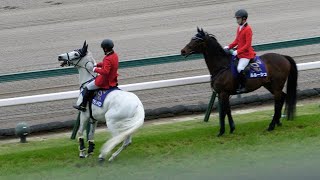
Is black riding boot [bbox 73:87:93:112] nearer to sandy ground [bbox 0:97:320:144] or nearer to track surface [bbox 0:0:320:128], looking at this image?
sandy ground [bbox 0:97:320:144]

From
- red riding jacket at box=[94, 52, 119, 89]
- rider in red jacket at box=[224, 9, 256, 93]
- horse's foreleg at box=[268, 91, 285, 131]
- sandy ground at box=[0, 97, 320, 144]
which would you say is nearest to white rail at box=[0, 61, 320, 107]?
sandy ground at box=[0, 97, 320, 144]

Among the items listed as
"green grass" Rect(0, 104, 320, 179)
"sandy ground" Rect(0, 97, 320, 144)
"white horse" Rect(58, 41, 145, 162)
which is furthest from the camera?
"sandy ground" Rect(0, 97, 320, 144)

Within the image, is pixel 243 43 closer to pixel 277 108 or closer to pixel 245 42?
pixel 245 42

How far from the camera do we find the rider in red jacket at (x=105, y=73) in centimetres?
1233

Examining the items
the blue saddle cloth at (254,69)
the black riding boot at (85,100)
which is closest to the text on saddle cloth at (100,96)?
the black riding boot at (85,100)

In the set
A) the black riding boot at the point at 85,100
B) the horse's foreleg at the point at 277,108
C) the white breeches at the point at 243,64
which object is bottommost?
→ the horse's foreleg at the point at 277,108

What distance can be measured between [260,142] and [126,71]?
6457mm

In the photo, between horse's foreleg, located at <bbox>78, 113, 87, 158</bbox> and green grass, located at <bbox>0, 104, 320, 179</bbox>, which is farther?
horse's foreleg, located at <bbox>78, 113, 87, 158</bbox>

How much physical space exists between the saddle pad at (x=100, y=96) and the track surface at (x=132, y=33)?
3.20 m

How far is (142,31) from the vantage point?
22641 mm

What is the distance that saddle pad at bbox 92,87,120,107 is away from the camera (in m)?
12.4

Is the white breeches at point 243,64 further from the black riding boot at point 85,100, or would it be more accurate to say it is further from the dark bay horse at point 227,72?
the black riding boot at point 85,100

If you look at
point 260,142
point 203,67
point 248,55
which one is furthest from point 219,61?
point 203,67

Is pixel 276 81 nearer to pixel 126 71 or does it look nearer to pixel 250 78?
pixel 250 78
